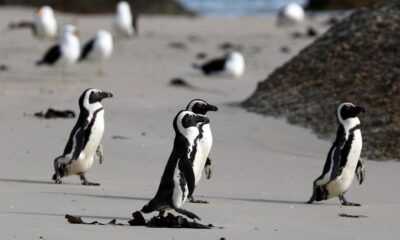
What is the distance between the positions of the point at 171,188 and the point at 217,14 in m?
32.6

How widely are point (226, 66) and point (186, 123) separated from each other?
33.0ft

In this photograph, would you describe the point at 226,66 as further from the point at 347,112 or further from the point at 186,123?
the point at 186,123

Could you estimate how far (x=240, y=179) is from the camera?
10578 mm

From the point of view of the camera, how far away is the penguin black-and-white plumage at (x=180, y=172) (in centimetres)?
816

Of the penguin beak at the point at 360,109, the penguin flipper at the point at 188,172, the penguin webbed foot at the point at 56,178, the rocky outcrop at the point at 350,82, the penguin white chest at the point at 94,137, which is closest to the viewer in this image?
the penguin flipper at the point at 188,172

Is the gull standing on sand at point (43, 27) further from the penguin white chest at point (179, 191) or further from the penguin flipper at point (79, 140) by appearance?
the penguin white chest at point (179, 191)

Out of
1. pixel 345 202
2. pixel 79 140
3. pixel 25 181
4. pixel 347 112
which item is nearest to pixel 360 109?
pixel 347 112

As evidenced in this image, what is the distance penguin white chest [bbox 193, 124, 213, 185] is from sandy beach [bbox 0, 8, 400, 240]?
0.26 metres

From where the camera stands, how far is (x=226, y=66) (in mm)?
18703

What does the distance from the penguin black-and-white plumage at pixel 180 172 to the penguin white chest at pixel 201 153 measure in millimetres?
96

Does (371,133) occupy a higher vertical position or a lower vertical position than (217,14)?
lower

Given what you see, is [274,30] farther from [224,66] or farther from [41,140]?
[41,140]

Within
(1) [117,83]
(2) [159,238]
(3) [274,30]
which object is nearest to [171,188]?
(2) [159,238]

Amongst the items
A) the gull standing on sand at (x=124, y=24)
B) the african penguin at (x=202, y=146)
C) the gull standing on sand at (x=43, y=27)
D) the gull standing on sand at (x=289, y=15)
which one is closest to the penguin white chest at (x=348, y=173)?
the african penguin at (x=202, y=146)
